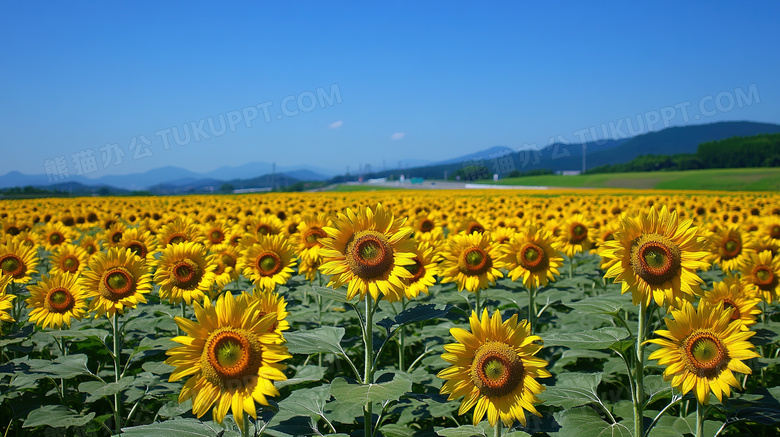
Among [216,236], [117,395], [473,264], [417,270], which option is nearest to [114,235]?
[216,236]

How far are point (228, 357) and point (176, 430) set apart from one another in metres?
0.49

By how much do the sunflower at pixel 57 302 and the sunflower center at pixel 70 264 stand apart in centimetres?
150

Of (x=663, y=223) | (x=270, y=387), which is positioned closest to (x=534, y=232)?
(x=663, y=223)

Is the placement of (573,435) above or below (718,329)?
below

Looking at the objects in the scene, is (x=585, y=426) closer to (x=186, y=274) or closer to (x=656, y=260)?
(x=656, y=260)

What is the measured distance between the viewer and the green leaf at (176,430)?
2.28m

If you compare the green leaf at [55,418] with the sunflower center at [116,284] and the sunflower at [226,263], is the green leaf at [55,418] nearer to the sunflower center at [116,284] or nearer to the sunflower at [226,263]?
the sunflower center at [116,284]

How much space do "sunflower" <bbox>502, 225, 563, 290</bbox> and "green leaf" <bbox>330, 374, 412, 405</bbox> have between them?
8.42ft

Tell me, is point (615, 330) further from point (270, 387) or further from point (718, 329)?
point (270, 387)

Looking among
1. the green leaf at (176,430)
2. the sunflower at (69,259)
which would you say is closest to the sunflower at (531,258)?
the green leaf at (176,430)

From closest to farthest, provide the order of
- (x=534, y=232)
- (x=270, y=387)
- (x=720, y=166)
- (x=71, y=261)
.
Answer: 1. (x=270, y=387)
2. (x=534, y=232)
3. (x=71, y=261)
4. (x=720, y=166)

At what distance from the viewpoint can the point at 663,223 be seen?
3.30 metres

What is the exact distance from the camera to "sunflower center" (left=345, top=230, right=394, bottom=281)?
2936 millimetres

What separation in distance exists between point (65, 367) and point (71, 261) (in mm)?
2962
